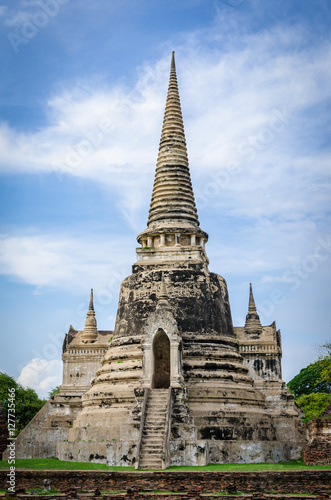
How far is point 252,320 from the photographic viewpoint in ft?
113

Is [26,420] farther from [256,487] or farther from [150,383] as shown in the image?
[256,487]

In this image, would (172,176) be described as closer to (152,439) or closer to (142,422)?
(142,422)

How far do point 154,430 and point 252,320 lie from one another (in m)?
12.4

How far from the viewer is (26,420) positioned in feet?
174

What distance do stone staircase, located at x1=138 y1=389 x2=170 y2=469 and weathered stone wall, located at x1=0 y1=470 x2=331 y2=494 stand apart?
2.66 meters

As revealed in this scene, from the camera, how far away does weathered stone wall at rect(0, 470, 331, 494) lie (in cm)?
1786

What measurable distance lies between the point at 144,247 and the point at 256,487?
614 inches

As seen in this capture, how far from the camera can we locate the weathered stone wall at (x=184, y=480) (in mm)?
17859

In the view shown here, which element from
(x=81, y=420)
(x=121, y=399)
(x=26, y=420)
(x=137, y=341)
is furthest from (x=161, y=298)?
(x=26, y=420)

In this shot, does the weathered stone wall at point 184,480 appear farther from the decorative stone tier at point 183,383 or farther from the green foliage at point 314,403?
the green foliage at point 314,403

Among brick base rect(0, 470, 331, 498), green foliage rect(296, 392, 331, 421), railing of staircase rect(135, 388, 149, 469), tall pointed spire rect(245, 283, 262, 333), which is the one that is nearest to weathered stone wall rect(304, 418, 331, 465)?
brick base rect(0, 470, 331, 498)

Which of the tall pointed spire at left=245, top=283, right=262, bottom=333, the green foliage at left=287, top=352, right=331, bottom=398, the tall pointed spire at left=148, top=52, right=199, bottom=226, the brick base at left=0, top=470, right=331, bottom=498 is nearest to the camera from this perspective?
the brick base at left=0, top=470, right=331, bottom=498

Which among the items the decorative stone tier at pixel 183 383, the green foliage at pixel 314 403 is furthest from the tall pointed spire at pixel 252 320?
the green foliage at pixel 314 403

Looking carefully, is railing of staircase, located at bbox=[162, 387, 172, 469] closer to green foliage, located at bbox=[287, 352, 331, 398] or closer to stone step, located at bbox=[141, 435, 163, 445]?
stone step, located at bbox=[141, 435, 163, 445]
